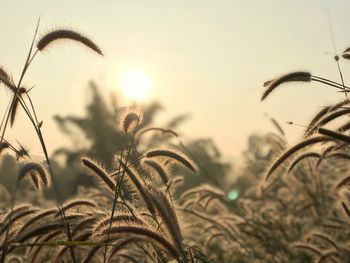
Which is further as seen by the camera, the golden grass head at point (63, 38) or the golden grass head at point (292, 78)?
the golden grass head at point (63, 38)

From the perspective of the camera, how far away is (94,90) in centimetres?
2417

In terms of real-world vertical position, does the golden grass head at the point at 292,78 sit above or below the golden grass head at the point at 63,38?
below

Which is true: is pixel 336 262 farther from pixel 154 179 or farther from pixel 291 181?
pixel 291 181

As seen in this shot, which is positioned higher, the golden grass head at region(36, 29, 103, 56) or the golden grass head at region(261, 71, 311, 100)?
the golden grass head at region(36, 29, 103, 56)

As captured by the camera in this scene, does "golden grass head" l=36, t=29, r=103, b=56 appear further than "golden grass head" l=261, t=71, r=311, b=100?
Yes

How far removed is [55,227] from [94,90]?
2198 centimetres

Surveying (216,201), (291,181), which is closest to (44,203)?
(216,201)

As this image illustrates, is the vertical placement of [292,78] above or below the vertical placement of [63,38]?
below

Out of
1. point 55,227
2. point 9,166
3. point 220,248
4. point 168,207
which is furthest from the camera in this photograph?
point 9,166

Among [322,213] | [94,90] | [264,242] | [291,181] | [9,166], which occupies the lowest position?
[264,242]

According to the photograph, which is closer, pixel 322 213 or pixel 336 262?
pixel 336 262

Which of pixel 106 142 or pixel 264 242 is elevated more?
pixel 106 142

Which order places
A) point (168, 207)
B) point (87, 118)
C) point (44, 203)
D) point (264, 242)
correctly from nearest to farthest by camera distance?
point (168, 207) < point (264, 242) < point (44, 203) < point (87, 118)

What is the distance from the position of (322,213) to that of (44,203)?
4.07 meters
